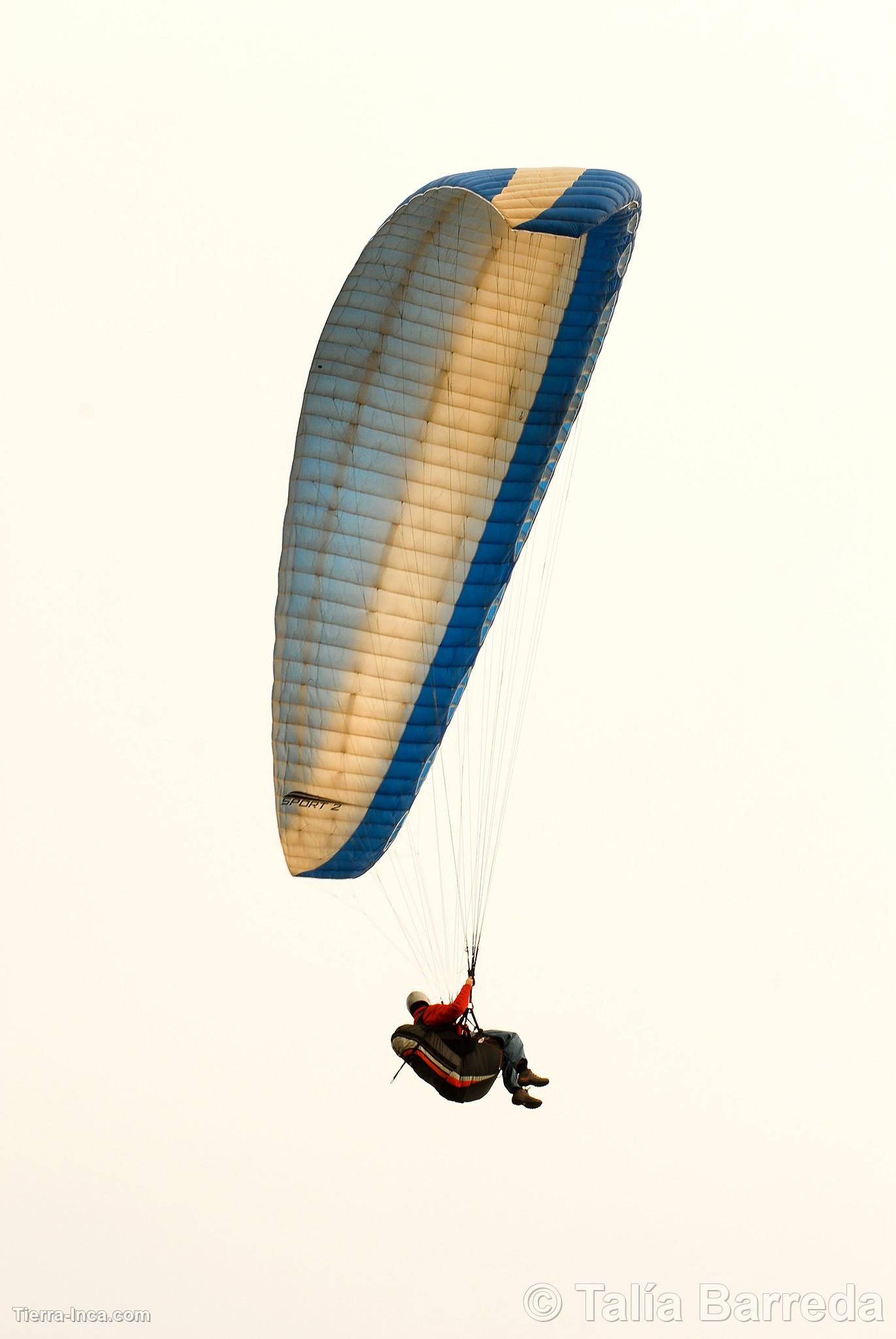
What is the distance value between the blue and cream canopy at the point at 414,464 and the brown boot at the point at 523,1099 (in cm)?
331

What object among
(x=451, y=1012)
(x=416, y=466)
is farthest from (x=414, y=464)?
(x=451, y=1012)

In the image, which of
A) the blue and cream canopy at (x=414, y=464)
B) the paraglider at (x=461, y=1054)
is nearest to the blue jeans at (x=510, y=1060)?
the paraglider at (x=461, y=1054)

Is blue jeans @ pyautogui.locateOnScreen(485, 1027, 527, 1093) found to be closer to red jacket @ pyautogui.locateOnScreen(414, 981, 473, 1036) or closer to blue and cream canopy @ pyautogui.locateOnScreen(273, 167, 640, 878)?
red jacket @ pyautogui.locateOnScreen(414, 981, 473, 1036)

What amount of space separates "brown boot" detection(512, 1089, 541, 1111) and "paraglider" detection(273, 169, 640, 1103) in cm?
53

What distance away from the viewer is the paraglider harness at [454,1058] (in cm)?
2477

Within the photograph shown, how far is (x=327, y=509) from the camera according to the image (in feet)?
84.0

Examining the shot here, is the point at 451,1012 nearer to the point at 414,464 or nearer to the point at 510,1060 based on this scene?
the point at 510,1060

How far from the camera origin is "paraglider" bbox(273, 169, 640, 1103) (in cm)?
2552

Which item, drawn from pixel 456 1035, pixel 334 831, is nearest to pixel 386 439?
pixel 334 831

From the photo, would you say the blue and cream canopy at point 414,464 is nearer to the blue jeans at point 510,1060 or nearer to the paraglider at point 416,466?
the paraglider at point 416,466

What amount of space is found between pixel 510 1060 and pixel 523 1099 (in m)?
0.46

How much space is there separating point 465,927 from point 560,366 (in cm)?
598

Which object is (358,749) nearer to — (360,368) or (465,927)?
(465,927)

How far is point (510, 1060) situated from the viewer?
82.6ft
